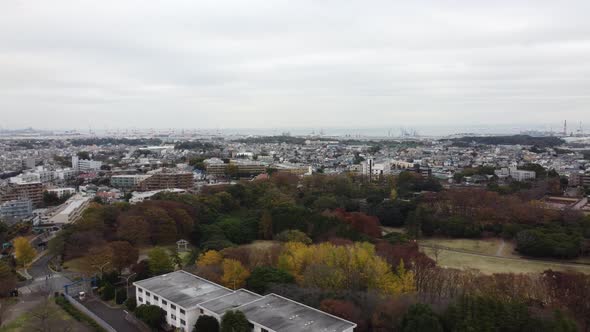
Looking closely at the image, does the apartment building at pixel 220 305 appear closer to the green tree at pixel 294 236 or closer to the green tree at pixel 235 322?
the green tree at pixel 235 322

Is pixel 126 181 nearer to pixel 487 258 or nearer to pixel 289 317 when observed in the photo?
pixel 487 258

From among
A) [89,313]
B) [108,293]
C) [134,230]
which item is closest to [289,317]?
[89,313]

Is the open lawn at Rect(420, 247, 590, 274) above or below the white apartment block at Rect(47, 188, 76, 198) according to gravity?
below

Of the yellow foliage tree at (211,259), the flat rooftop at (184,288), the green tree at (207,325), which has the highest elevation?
the yellow foliage tree at (211,259)

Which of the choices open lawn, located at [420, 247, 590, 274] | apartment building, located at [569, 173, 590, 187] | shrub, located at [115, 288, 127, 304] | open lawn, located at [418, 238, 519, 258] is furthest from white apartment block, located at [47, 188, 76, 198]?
apartment building, located at [569, 173, 590, 187]

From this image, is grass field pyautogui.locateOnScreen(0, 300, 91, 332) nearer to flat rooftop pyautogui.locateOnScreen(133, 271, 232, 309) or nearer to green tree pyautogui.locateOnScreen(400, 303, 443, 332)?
flat rooftop pyautogui.locateOnScreen(133, 271, 232, 309)

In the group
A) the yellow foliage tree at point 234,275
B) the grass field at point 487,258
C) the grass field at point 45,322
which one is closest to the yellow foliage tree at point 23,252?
the grass field at point 45,322
